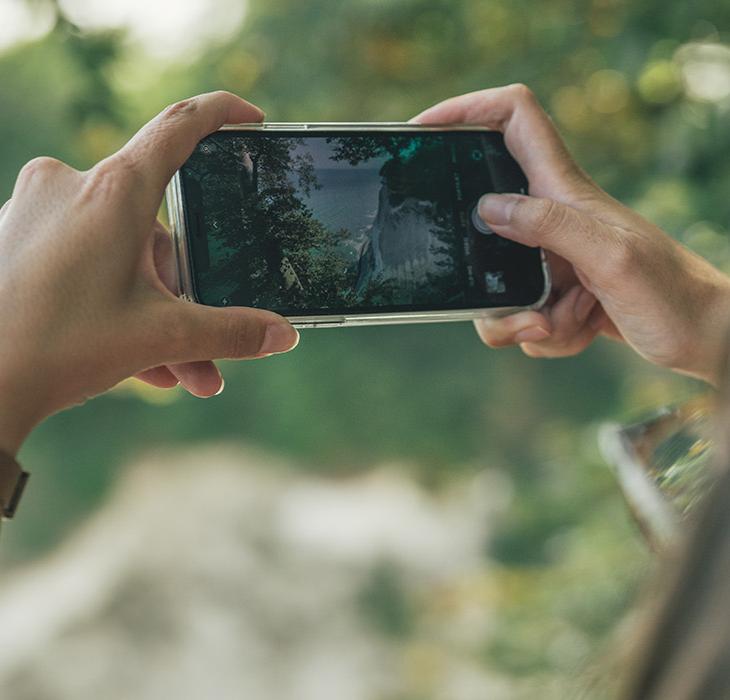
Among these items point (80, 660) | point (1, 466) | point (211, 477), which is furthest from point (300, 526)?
point (1, 466)

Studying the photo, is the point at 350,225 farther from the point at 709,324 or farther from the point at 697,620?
the point at 697,620

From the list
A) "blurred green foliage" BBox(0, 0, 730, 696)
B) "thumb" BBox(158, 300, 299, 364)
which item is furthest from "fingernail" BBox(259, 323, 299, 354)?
"blurred green foliage" BBox(0, 0, 730, 696)

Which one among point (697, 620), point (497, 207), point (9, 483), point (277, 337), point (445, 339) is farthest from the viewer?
point (445, 339)

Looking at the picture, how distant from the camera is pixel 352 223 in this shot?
69 cm

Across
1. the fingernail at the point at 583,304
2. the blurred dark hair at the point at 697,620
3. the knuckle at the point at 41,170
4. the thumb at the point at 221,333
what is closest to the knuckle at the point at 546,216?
the fingernail at the point at 583,304

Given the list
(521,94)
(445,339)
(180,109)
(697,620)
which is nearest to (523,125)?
(521,94)

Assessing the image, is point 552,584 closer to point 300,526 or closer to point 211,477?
point 300,526

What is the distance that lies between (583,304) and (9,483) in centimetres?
50

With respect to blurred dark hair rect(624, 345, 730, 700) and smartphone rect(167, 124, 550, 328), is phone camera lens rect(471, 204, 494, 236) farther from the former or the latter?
blurred dark hair rect(624, 345, 730, 700)

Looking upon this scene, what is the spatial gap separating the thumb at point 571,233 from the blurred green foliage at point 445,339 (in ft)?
1.32

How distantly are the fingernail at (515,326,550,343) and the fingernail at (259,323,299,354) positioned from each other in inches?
9.5

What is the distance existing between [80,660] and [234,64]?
113 cm

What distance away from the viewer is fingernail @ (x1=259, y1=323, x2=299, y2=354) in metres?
0.60

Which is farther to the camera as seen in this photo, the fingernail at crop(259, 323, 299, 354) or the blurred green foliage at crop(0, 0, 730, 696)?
the blurred green foliage at crop(0, 0, 730, 696)
